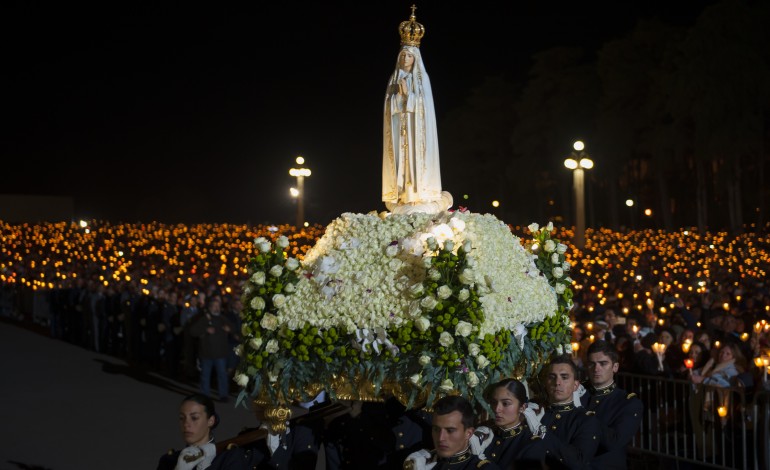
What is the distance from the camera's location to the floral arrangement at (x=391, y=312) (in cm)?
639

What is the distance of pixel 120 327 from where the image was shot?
2217 centimetres

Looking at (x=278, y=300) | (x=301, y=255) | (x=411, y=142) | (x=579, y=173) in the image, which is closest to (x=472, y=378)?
(x=278, y=300)

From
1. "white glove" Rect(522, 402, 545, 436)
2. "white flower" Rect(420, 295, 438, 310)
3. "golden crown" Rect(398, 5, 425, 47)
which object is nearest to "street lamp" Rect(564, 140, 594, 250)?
"golden crown" Rect(398, 5, 425, 47)

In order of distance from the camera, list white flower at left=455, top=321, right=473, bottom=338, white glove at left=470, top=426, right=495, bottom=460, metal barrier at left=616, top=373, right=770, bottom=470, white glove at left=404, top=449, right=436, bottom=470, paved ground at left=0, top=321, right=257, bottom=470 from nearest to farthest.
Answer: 1. white glove at left=404, top=449, right=436, bottom=470
2. white glove at left=470, top=426, right=495, bottom=460
3. white flower at left=455, top=321, right=473, bottom=338
4. metal barrier at left=616, top=373, right=770, bottom=470
5. paved ground at left=0, top=321, right=257, bottom=470

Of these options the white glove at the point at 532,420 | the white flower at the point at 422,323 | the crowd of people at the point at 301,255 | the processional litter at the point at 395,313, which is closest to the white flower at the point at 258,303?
the processional litter at the point at 395,313

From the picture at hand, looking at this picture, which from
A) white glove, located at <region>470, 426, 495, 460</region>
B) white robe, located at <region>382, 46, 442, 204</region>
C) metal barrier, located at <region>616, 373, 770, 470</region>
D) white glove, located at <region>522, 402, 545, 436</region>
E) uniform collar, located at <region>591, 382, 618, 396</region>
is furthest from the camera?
metal barrier, located at <region>616, 373, 770, 470</region>

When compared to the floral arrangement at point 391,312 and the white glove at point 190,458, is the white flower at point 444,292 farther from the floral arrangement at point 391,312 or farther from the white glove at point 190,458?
the white glove at point 190,458

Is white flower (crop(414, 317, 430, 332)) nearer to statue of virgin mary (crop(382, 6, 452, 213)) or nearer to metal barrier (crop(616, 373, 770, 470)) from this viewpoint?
statue of virgin mary (crop(382, 6, 452, 213))

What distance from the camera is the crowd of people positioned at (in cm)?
731

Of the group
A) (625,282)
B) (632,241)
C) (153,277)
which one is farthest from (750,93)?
(153,277)

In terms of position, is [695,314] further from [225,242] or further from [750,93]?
[750,93]

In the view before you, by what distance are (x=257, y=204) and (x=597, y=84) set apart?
24.4 m

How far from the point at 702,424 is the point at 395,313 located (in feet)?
16.5

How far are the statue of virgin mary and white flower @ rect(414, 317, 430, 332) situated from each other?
1.47 meters
